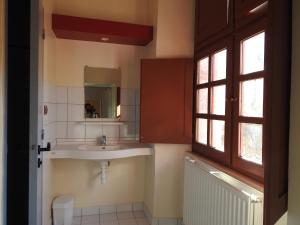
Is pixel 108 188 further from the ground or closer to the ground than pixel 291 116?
closer to the ground

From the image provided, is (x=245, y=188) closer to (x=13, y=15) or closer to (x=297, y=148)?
(x=297, y=148)

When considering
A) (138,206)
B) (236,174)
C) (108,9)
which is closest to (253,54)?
(236,174)

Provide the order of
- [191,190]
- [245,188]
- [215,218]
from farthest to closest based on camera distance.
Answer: [191,190], [215,218], [245,188]

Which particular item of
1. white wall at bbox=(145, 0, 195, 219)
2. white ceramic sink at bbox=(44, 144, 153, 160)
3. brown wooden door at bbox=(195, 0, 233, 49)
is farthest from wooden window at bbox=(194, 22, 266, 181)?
white ceramic sink at bbox=(44, 144, 153, 160)

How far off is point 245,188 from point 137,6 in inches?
96.7

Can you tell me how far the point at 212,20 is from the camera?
210 cm

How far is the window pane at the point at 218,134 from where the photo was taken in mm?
2002

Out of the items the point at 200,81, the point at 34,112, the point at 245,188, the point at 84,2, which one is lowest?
the point at 245,188

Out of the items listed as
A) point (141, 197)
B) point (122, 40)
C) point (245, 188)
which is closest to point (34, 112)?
point (245, 188)

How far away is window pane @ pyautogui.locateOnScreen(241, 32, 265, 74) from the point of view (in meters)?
1.57

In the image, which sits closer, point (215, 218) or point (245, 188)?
point (245, 188)

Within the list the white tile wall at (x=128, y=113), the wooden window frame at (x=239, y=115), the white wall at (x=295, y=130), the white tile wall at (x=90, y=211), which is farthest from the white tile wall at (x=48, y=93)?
the white wall at (x=295, y=130)

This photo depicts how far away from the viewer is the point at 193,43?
8.34ft

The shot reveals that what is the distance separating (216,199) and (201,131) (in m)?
0.83
